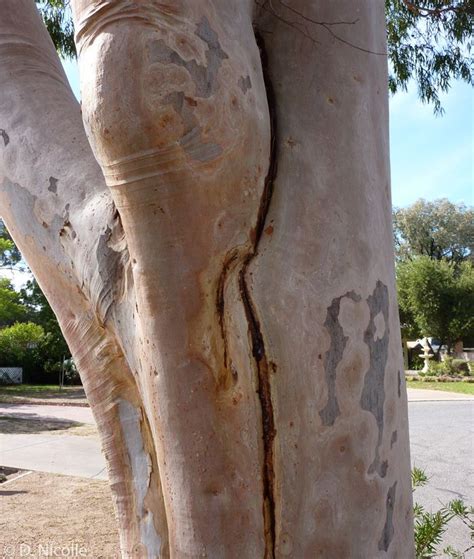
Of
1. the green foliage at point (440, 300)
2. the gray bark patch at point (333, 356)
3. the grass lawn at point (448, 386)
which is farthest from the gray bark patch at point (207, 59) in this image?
the green foliage at point (440, 300)

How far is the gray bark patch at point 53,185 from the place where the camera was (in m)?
1.66

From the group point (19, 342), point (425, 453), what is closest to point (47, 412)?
point (425, 453)

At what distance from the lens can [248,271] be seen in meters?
1.35

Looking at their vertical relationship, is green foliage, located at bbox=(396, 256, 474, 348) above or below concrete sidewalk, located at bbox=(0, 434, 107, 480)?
above

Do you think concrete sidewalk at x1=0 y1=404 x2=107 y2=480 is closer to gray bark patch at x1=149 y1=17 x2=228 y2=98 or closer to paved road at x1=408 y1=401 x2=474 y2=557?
paved road at x1=408 y1=401 x2=474 y2=557

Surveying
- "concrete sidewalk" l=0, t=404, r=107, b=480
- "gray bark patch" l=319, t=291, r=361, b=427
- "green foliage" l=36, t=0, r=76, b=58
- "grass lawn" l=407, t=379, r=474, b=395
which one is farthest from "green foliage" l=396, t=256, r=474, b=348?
"gray bark patch" l=319, t=291, r=361, b=427

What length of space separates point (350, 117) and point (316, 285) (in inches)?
18.0

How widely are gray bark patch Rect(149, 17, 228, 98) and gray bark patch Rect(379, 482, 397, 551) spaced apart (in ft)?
3.33

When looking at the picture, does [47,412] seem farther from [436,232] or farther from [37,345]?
[436,232]

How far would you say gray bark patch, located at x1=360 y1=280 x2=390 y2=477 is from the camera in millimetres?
1360

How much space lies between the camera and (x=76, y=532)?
4.42 metres

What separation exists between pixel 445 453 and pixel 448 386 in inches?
410

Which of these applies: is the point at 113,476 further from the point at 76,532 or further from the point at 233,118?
the point at 76,532

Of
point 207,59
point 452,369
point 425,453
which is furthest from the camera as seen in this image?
point 452,369
